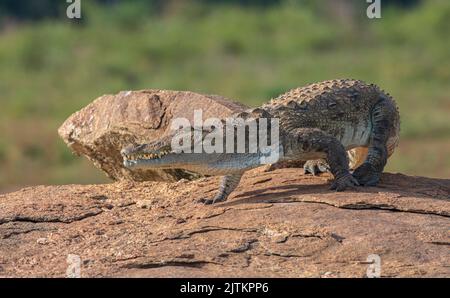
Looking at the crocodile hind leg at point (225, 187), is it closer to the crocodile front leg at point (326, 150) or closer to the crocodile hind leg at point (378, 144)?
the crocodile front leg at point (326, 150)

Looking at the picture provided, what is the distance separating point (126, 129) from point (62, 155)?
12450 mm

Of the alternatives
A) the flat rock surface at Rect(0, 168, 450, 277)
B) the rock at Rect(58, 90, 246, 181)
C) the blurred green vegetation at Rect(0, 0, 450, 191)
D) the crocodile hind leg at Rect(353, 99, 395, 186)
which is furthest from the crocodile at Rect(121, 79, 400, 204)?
the blurred green vegetation at Rect(0, 0, 450, 191)

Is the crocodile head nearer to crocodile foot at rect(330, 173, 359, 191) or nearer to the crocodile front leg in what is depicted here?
the crocodile front leg

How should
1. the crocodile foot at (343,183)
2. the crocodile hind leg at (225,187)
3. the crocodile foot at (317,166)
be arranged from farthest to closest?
the crocodile foot at (317,166)
the crocodile hind leg at (225,187)
the crocodile foot at (343,183)

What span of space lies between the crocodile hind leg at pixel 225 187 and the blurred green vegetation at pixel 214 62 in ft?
38.8

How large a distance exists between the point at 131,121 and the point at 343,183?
2.46 metres

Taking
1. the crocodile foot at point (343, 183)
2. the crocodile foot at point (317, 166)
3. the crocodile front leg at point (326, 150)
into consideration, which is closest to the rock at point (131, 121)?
the crocodile foot at point (317, 166)

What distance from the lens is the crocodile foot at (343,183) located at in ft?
25.9

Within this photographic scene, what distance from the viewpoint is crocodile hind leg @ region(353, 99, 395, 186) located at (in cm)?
834

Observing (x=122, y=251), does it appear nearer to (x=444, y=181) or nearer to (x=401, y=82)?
(x=444, y=181)

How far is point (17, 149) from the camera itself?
71.6 feet

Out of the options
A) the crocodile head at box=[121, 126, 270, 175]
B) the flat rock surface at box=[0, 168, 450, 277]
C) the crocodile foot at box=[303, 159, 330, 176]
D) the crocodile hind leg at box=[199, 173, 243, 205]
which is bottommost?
the flat rock surface at box=[0, 168, 450, 277]

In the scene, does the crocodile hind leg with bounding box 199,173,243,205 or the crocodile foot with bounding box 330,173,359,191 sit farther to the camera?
the crocodile hind leg with bounding box 199,173,243,205

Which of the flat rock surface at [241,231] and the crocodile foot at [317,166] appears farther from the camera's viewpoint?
the crocodile foot at [317,166]
